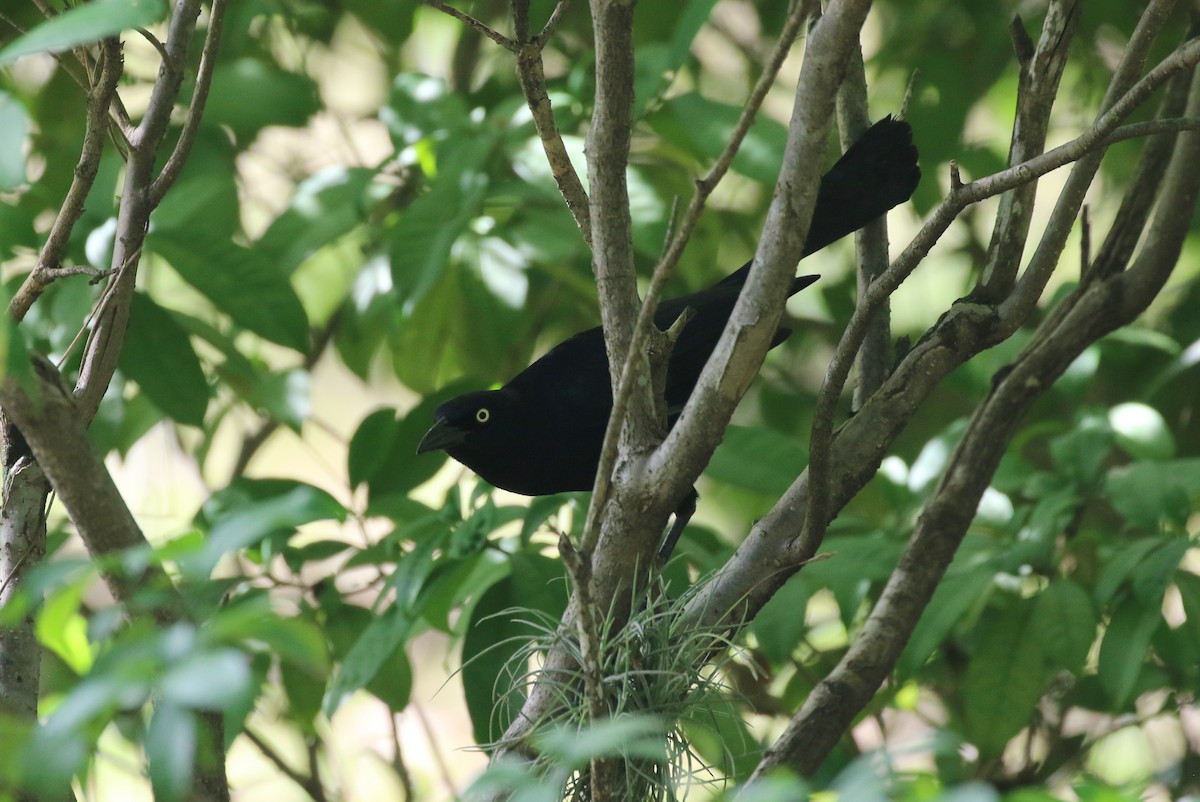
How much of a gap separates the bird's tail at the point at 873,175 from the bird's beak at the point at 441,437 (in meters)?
1.16

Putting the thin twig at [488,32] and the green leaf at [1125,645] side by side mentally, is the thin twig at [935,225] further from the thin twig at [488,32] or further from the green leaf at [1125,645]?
the green leaf at [1125,645]

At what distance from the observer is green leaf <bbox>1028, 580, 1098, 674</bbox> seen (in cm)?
267

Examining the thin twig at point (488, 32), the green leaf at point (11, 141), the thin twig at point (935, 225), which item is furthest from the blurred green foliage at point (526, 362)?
the thin twig at point (488, 32)

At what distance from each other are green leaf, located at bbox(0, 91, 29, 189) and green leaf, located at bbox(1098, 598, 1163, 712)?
2366 millimetres

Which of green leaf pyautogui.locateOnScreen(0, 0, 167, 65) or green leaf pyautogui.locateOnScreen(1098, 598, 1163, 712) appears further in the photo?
green leaf pyautogui.locateOnScreen(1098, 598, 1163, 712)

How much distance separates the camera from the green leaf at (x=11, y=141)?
3.27 ft

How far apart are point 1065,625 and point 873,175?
114 centimetres

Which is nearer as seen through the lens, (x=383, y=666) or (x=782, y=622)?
(x=782, y=622)

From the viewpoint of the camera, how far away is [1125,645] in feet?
8.62

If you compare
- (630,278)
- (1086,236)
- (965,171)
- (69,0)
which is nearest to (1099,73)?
(965,171)

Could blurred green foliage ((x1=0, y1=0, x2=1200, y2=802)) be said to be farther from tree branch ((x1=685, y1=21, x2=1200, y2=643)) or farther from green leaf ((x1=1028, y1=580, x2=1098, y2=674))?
tree branch ((x1=685, y1=21, x2=1200, y2=643))

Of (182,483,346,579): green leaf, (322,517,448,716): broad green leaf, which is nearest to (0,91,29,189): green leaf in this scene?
(182,483,346,579): green leaf

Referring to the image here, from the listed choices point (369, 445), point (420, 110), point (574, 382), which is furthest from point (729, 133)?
point (369, 445)

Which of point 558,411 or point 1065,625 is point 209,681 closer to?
point 1065,625
